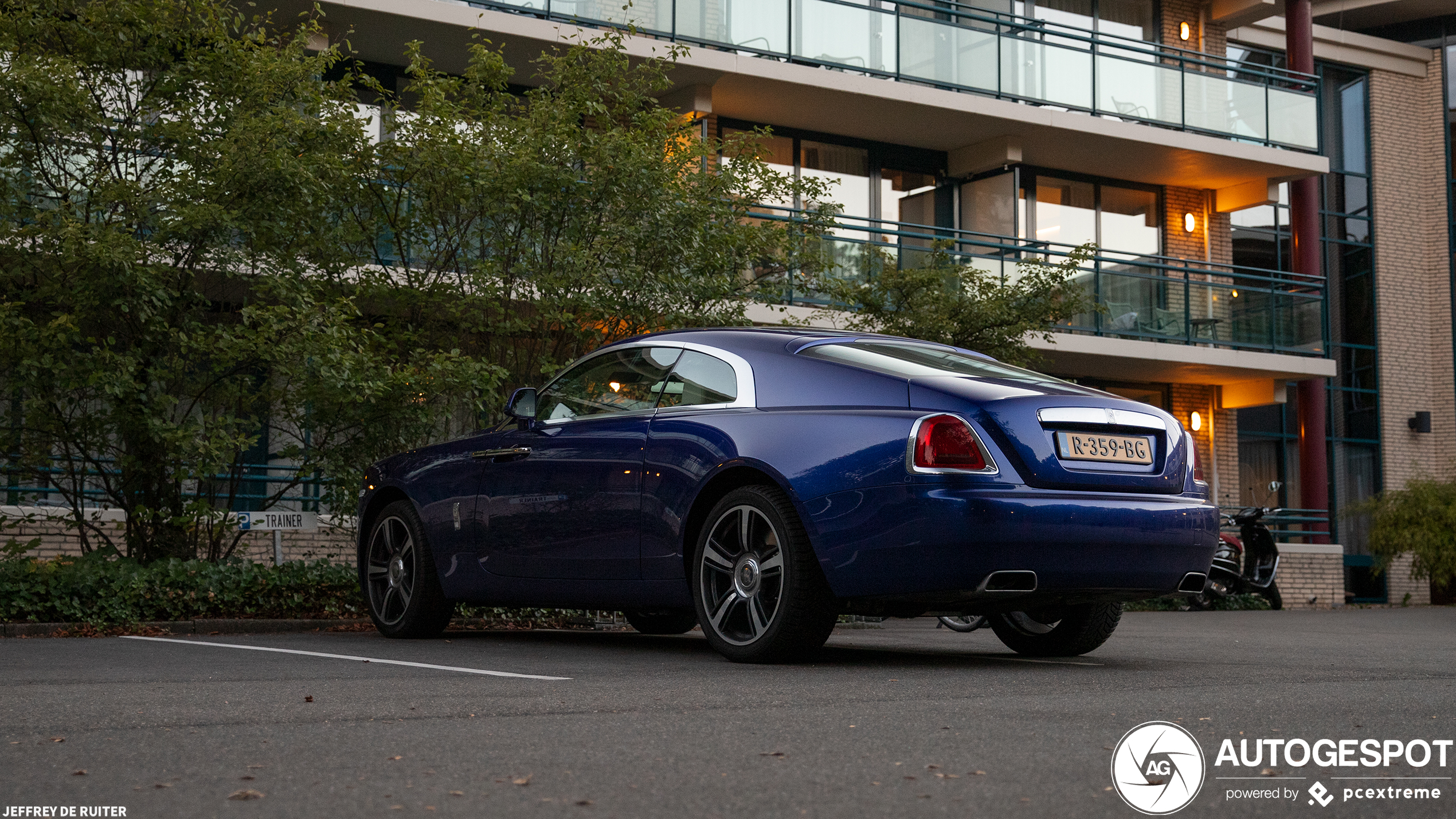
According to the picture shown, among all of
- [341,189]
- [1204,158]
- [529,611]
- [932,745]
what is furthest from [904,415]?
[1204,158]

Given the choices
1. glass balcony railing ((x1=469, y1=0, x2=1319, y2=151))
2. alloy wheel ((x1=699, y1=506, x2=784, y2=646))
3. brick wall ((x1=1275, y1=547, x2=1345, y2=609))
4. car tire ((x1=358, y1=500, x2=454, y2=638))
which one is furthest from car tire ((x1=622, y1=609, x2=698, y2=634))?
brick wall ((x1=1275, y1=547, x2=1345, y2=609))

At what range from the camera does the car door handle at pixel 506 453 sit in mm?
7887

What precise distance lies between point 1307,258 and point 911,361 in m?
19.1

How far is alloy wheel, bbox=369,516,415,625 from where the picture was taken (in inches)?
342

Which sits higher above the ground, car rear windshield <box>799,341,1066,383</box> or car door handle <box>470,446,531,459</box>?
car rear windshield <box>799,341,1066,383</box>

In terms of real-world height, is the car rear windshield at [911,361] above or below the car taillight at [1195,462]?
above

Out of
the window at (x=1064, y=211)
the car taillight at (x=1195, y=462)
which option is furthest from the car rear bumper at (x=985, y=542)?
the window at (x=1064, y=211)

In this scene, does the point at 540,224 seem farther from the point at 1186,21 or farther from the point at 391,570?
the point at 1186,21

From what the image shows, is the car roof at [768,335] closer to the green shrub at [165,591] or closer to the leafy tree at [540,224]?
the leafy tree at [540,224]

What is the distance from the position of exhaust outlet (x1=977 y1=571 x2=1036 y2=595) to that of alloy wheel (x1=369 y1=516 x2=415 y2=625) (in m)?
3.70

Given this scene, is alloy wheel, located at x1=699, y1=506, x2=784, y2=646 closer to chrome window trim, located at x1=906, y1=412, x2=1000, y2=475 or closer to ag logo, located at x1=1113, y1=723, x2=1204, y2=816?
chrome window trim, located at x1=906, y1=412, x2=1000, y2=475

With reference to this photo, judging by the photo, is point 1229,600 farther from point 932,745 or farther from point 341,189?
point 932,745

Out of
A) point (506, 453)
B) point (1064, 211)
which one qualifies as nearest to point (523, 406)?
point (506, 453)

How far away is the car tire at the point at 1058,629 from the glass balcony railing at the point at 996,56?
38.6 ft
